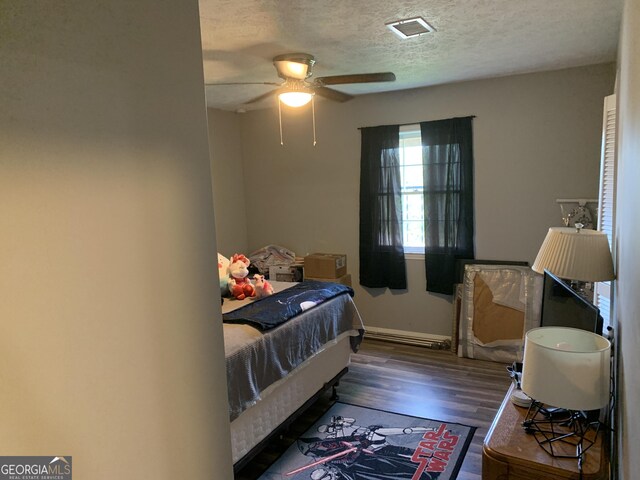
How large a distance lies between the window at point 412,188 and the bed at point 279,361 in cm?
142

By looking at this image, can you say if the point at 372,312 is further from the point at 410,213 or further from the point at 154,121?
the point at 154,121

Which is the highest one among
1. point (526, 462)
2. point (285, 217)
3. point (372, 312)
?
point (285, 217)

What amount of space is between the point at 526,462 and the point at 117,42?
1.77 m

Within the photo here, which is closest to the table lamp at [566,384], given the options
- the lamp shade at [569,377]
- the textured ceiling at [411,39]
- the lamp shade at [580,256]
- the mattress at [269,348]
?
the lamp shade at [569,377]

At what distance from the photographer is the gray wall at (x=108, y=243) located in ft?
2.79

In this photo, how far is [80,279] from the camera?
96 centimetres

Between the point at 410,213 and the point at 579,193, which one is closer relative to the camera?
the point at 579,193

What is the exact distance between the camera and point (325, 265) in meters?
4.66

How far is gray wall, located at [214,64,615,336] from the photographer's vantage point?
12.6 ft

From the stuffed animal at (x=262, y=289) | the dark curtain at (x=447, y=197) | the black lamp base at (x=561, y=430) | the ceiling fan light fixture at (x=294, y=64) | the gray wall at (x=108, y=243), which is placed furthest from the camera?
the dark curtain at (x=447, y=197)

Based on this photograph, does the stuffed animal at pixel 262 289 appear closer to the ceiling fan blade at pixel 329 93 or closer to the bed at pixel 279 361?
the bed at pixel 279 361

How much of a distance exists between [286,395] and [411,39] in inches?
94.8

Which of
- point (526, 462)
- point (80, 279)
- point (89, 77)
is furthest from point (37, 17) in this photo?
point (526, 462)

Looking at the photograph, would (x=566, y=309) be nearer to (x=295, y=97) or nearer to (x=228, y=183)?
(x=295, y=97)
